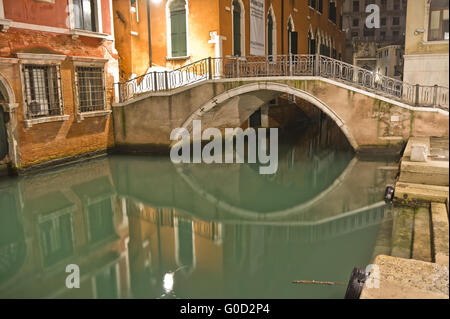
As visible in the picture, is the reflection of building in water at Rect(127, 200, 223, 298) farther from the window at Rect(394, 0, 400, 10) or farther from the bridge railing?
the window at Rect(394, 0, 400, 10)

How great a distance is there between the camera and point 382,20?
46312mm

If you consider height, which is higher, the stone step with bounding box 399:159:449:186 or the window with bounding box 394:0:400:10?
the window with bounding box 394:0:400:10

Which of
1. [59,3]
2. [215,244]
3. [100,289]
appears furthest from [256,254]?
[59,3]

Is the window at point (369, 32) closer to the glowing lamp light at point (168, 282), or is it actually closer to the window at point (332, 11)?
the window at point (332, 11)

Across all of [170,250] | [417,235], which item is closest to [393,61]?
[417,235]

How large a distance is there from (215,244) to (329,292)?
7.05 feet

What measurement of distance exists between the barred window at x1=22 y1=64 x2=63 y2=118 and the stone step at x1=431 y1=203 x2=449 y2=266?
9.14m

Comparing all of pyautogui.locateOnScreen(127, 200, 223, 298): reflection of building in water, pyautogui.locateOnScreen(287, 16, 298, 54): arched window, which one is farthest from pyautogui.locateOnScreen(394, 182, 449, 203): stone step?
pyautogui.locateOnScreen(287, 16, 298, 54): arched window

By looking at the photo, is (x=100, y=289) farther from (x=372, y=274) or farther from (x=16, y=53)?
(x=16, y=53)

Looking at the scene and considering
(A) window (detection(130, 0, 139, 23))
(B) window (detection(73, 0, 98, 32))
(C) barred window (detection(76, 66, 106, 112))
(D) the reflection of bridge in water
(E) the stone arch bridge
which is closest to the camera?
(D) the reflection of bridge in water

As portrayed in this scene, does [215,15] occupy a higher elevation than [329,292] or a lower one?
higher

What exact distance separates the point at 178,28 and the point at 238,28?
6.87ft

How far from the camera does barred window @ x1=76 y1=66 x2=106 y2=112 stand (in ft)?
39.6
